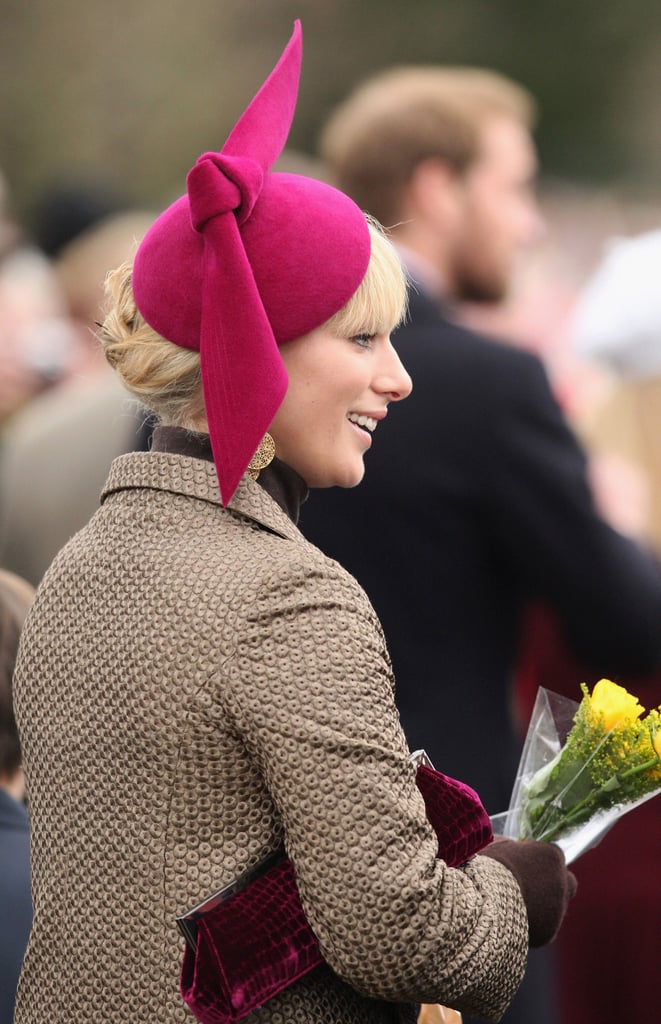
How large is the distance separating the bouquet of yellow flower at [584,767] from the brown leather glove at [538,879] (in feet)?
0.25

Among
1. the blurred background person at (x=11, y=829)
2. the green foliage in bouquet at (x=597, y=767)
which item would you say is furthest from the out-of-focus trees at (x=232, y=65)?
the green foliage in bouquet at (x=597, y=767)

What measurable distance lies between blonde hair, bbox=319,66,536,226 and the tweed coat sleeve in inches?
79.4

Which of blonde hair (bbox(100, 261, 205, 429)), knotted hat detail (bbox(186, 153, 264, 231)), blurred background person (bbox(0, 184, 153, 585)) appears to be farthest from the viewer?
blurred background person (bbox(0, 184, 153, 585))

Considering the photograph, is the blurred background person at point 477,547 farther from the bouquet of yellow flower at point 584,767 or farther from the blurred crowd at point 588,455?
the bouquet of yellow flower at point 584,767

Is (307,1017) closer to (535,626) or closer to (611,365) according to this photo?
(535,626)

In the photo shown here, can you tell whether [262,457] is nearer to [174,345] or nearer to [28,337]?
[174,345]

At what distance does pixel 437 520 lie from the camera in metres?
3.24

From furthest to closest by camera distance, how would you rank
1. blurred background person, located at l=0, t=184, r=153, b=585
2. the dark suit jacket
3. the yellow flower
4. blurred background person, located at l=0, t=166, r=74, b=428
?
blurred background person, located at l=0, t=166, r=74, b=428, blurred background person, located at l=0, t=184, r=153, b=585, the dark suit jacket, the yellow flower

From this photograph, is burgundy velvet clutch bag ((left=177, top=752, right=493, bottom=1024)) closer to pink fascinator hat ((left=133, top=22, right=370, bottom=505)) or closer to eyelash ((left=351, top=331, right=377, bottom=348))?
pink fascinator hat ((left=133, top=22, right=370, bottom=505))

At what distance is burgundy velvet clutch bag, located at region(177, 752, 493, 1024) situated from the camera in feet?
6.04

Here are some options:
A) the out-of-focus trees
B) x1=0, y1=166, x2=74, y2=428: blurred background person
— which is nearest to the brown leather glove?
x1=0, y1=166, x2=74, y2=428: blurred background person

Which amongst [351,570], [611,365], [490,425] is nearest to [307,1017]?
[351,570]

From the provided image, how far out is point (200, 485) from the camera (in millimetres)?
2000

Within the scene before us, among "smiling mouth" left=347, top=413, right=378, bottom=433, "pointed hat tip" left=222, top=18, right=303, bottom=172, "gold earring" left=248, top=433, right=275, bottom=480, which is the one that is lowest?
"gold earring" left=248, top=433, right=275, bottom=480
